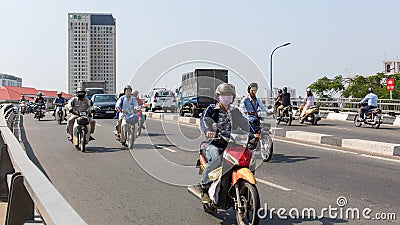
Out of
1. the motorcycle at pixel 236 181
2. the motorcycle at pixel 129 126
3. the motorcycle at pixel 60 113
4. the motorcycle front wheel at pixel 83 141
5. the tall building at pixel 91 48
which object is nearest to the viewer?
the motorcycle at pixel 236 181

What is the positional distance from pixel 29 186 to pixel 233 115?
3028mm

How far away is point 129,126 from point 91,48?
19.8 m

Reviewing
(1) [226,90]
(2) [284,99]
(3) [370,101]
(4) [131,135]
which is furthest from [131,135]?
(3) [370,101]

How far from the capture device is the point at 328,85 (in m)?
51.2

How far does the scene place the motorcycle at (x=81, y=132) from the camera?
44.0 feet

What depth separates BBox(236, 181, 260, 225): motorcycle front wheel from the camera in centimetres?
535

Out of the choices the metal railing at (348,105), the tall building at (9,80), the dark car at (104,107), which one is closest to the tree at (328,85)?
the metal railing at (348,105)

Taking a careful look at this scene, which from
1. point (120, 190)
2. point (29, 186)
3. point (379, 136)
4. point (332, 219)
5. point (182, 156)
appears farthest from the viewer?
point (379, 136)

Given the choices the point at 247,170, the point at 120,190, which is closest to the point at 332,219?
the point at 247,170

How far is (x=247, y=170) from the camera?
5.59 m

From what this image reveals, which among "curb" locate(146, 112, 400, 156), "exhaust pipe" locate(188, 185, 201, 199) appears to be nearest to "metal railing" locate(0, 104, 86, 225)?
"exhaust pipe" locate(188, 185, 201, 199)

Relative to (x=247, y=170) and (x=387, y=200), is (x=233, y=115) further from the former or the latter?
(x=387, y=200)

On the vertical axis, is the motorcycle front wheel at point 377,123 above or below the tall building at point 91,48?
below

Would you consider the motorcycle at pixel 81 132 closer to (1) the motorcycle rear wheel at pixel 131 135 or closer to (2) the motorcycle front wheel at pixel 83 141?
(2) the motorcycle front wheel at pixel 83 141
